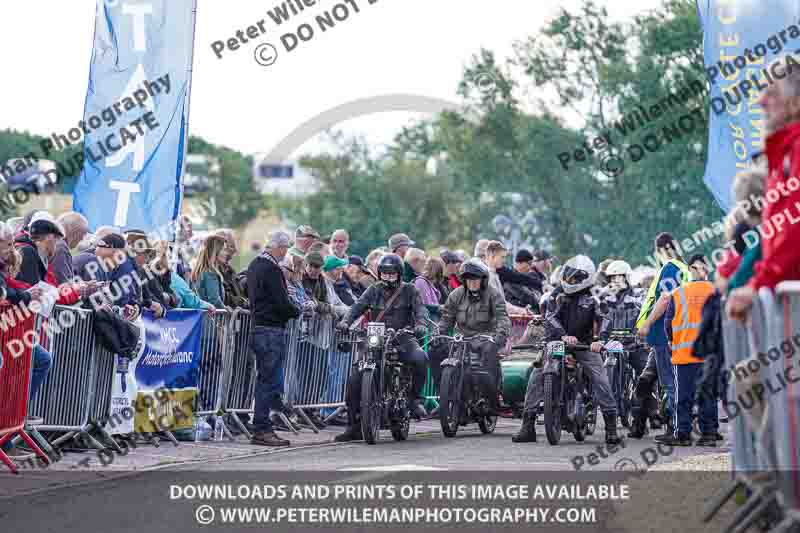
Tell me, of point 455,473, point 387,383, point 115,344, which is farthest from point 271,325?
point 455,473

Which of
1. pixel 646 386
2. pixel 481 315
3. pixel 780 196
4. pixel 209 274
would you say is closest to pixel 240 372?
pixel 209 274

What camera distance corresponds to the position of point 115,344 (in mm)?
14164

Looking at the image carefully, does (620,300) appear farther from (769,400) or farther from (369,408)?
(769,400)

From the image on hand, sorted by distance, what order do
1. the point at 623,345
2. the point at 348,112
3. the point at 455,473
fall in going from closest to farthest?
the point at 455,473 < the point at 623,345 < the point at 348,112

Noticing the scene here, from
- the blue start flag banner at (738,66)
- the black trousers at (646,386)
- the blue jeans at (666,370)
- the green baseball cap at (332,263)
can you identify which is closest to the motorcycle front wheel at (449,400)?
the black trousers at (646,386)

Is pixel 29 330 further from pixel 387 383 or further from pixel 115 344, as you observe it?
pixel 387 383

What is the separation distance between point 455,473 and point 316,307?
606 centimetres

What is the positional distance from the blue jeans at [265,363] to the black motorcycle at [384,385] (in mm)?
944

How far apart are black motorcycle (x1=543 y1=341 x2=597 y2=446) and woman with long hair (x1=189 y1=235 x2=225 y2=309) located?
3716mm

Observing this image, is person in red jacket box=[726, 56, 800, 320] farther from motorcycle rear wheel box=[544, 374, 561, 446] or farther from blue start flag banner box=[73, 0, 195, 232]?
blue start flag banner box=[73, 0, 195, 232]

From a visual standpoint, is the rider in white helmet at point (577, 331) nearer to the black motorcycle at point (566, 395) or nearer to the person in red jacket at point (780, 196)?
the black motorcycle at point (566, 395)

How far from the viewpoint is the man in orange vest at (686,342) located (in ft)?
53.9

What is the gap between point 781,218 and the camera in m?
7.55

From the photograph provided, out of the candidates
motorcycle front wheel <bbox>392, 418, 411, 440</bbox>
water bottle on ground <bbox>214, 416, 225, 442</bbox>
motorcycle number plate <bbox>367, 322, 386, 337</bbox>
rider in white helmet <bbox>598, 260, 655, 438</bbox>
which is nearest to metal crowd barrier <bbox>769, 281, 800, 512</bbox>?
motorcycle number plate <bbox>367, 322, 386, 337</bbox>
